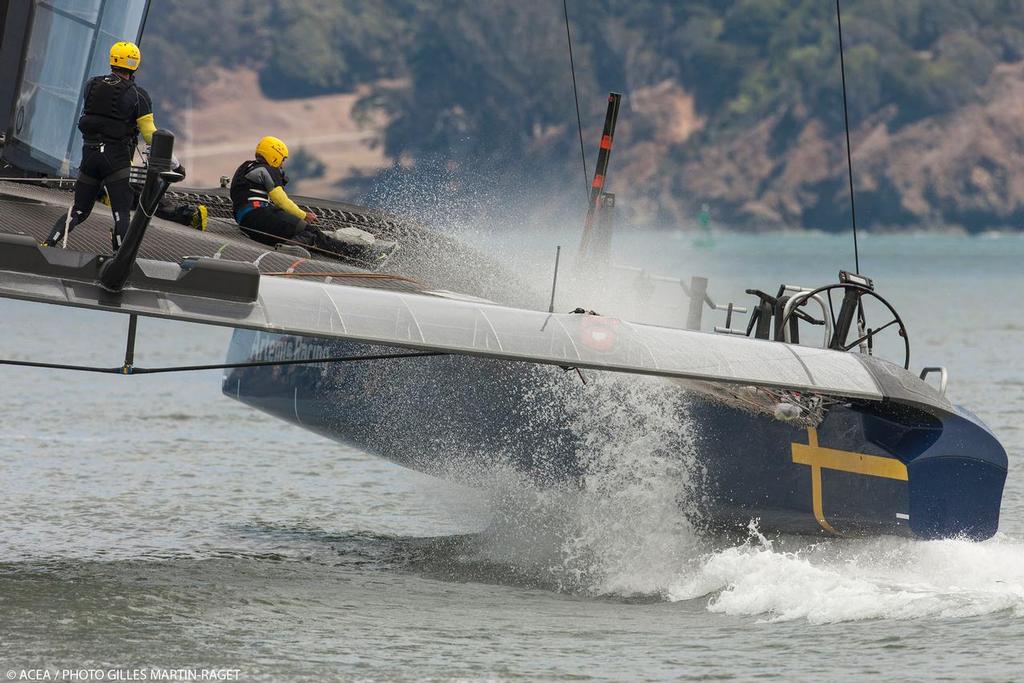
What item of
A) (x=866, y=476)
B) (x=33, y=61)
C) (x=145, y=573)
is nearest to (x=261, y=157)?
(x=33, y=61)

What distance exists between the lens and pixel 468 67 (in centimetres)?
8862

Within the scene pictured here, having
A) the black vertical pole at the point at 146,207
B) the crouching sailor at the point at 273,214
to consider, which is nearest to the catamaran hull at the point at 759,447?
the crouching sailor at the point at 273,214

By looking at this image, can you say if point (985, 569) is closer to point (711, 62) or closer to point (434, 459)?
point (434, 459)

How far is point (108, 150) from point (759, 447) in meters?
2.93

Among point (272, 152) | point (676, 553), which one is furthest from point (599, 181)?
point (676, 553)

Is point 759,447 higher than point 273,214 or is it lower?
lower

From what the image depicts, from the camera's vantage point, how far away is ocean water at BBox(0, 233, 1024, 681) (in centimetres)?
584

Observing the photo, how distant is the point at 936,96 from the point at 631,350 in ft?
264

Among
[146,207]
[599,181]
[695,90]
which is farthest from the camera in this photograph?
[695,90]

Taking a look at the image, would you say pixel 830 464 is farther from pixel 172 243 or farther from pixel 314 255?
pixel 172 243

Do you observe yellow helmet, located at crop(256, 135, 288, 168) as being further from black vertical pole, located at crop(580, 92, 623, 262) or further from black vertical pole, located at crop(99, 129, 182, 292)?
black vertical pole, located at crop(99, 129, 182, 292)

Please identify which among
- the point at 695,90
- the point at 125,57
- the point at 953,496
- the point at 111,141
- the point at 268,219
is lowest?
the point at 953,496

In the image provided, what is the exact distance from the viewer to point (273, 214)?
27.0 feet

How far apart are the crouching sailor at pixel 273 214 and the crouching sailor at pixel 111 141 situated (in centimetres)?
114
